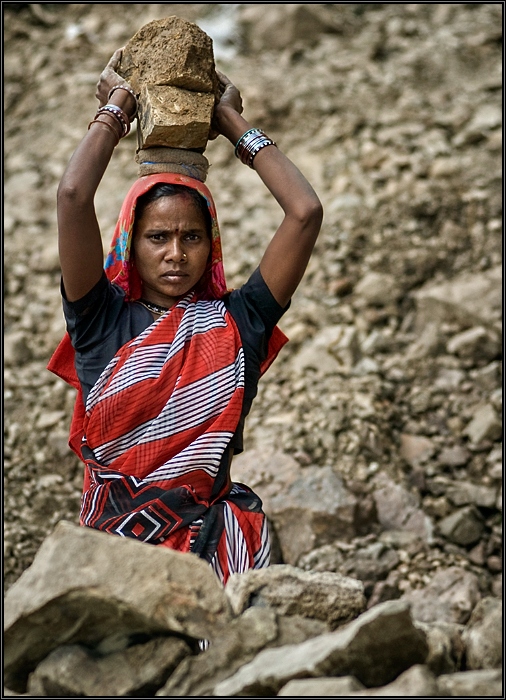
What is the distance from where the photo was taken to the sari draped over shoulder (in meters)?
2.65

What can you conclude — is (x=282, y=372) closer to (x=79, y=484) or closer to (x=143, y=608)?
(x=79, y=484)

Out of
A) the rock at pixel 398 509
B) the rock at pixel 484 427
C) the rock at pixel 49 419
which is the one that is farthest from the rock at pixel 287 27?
the rock at pixel 398 509

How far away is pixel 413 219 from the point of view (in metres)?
6.03

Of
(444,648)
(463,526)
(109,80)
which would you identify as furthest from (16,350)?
(444,648)

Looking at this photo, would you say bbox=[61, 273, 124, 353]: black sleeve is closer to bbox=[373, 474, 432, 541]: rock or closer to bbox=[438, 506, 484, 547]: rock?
bbox=[373, 474, 432, 541]: rock

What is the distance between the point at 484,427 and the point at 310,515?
113cm

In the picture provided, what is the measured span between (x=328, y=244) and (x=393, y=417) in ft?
4.65

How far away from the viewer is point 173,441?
272 centimetres

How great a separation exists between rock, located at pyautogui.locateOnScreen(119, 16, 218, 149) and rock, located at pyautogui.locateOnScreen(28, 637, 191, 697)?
60.4 inches

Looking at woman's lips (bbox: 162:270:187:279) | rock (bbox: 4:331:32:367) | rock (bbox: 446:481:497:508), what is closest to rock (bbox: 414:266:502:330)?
rock (bbox: 446:481:497:508)

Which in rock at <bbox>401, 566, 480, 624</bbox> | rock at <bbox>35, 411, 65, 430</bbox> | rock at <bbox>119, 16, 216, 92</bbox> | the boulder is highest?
rock at <bbox>119, 16, 216, 92</bbox>

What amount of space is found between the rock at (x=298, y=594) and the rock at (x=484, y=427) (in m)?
2.61

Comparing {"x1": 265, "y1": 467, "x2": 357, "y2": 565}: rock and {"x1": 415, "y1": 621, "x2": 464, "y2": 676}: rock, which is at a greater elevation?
{"x1": 265, "y1": 467, "x2": 357, "y2": 565}: rock

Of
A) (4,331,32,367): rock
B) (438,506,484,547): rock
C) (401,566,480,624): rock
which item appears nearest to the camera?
(401,566,480,624): rock
